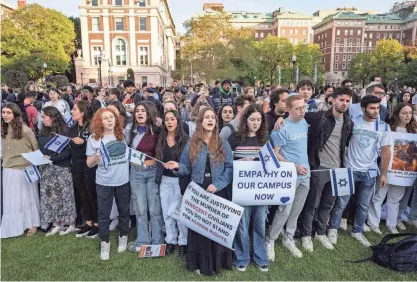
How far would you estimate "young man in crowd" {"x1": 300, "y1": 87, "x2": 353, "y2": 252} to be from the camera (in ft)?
13.8

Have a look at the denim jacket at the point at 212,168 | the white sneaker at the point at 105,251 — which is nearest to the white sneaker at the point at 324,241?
the denim jacket at the point at 212,168

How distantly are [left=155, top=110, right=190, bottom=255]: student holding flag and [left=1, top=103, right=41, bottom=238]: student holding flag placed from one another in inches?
86.5

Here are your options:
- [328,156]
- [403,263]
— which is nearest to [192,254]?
[328,156]

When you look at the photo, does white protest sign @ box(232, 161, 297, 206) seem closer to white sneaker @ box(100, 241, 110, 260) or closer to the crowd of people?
the crowd of people

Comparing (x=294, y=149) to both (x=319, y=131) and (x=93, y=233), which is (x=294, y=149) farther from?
(x=93, y=233)

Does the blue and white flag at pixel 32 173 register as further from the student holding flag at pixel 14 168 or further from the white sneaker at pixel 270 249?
the white sneaker at pixel 270 249

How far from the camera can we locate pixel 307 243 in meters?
4.43

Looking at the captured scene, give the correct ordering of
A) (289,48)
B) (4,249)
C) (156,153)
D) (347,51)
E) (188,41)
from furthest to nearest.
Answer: (347,51) < (289,48) < (188,41) < (4,249) < (156,153)

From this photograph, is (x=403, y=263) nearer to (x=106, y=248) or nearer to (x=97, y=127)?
(x=106, y=248)

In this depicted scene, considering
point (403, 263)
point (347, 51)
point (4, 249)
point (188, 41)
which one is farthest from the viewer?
point (347, 51)

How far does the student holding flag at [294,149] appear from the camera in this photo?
3.97 m

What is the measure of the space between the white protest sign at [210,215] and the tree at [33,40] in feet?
152

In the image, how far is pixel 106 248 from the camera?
13.9ft

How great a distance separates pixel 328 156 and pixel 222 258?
2032mm
